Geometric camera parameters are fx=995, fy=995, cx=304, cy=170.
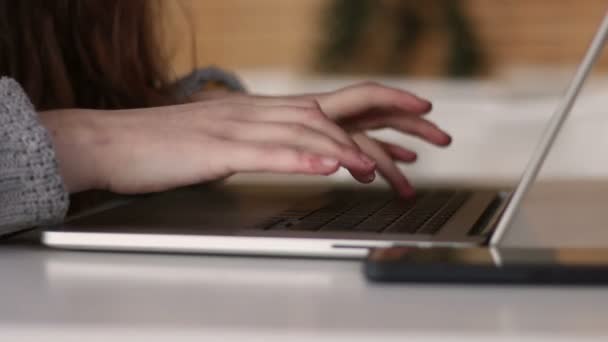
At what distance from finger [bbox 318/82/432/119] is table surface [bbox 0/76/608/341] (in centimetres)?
31

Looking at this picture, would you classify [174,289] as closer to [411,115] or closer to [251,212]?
[251,212]

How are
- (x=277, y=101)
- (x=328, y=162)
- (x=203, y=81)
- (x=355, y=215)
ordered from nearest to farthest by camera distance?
(x=328, y=162) < (x=355, y=215) < (x=277, y=101) < (x=203, y=81)

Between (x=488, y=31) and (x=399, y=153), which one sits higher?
(x=399, y=153)

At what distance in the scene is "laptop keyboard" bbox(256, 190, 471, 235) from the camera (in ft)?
2.26

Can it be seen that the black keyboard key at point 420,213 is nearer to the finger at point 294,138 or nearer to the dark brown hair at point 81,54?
the finger at point 294,138

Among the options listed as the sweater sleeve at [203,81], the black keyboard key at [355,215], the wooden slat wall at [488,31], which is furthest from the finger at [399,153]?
the wooden slat wall at [488,31]

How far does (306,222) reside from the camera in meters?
0.72

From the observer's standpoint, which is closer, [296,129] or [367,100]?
[296,129]

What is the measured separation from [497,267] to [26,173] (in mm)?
330

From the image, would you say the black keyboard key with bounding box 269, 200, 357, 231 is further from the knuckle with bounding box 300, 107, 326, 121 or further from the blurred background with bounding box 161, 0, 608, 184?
the blurred background with bounding box 161, 0, 608, 184

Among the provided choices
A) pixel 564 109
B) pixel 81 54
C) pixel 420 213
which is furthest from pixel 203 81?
pixel 564 109

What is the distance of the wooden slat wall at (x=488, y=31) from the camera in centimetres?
340

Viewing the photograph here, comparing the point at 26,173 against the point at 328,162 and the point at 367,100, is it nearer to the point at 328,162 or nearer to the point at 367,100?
the point at 328,162

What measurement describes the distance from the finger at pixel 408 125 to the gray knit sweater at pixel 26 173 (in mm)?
454
